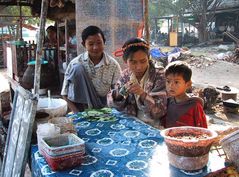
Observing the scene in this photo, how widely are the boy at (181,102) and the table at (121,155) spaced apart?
38 centimetres

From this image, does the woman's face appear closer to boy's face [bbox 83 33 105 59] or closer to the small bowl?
boy's face [bbox 83 33 105 59]

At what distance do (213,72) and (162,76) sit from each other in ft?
42.9

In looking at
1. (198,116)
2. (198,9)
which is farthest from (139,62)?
(198,9)

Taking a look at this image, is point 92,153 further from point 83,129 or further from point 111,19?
point 111,19

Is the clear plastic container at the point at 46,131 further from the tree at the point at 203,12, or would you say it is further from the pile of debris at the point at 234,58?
the tree at the point at 203,12

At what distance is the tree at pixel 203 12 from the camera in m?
25.7

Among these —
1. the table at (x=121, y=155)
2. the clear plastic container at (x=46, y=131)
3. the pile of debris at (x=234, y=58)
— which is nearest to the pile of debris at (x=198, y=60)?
the pile of debris at (x=234, y=58)

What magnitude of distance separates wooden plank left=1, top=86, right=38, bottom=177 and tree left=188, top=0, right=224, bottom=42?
25.4 m

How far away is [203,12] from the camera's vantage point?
25.6 metres

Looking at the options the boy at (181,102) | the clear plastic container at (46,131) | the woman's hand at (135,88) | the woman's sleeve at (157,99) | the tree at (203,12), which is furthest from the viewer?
the tree at (203,12)

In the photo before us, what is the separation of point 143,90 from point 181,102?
1.44 feet

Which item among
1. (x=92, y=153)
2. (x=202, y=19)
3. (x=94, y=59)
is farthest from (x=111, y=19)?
(x=202, y=19)

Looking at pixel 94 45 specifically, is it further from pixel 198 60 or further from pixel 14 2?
pixel 198 60

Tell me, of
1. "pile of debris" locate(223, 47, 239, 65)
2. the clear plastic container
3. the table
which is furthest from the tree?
the clear plastic container
